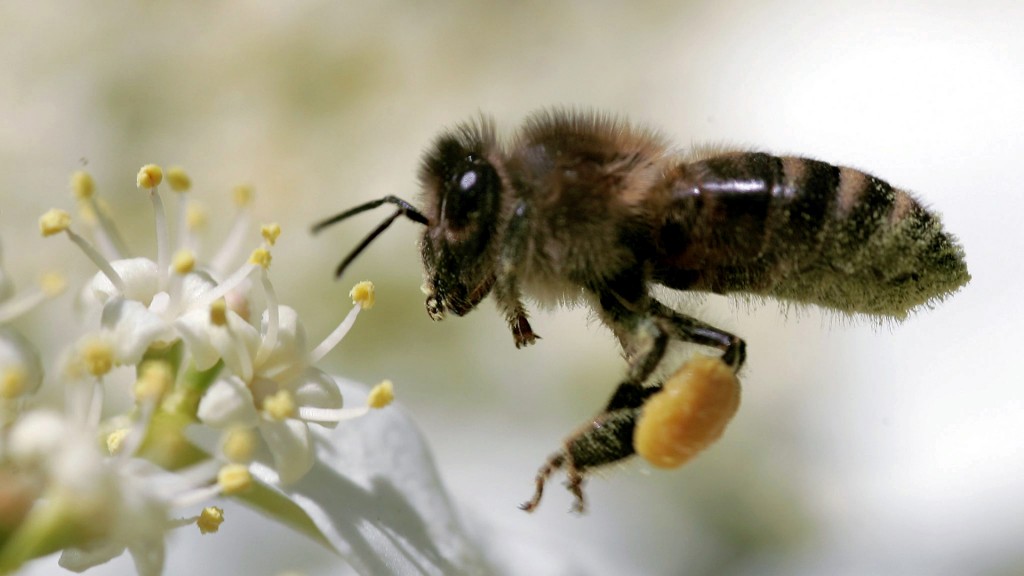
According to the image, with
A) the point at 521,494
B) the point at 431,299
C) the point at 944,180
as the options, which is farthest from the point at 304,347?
the point at 944,180

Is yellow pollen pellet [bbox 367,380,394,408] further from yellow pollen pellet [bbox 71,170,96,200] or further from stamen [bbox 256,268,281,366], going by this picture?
yellow pollen pellet [bbox 71,170,96,200]

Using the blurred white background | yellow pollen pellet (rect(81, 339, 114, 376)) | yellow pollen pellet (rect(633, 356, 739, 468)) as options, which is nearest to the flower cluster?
yellow pollen pellet (rect(81, 339, 114, 376))

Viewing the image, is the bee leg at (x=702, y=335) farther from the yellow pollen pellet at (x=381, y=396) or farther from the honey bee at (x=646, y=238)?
the yellow pollen pellet at (x=381, y=396)

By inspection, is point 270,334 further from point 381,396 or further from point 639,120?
point 639,120

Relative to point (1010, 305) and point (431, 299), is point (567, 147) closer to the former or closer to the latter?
point (431, 299)

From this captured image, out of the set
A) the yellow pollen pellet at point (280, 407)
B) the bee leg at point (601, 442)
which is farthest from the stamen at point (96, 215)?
the bee leg at point (601, 442)

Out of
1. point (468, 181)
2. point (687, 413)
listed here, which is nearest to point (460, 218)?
point (468, 181)

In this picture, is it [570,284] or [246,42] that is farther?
[246,42]
